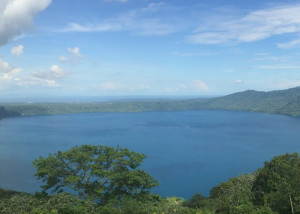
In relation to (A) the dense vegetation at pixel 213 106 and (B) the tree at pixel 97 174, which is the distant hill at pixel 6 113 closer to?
(A) the dense vegetation at pixel 213 106

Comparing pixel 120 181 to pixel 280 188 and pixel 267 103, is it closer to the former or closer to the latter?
pixel 280 188

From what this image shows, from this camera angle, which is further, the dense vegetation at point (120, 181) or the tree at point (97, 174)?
the tree at point (97, 174)

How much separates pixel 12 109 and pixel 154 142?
112020 millimetres

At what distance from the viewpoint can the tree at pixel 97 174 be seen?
49.5ft

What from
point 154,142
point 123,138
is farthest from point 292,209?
point 123,138

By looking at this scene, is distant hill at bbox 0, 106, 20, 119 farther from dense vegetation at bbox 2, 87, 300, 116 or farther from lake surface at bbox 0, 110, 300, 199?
lake surface at bbox 0, 110, 300, 199

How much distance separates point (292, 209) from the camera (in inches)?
369

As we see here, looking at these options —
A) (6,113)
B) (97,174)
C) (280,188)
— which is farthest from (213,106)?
(280,188)

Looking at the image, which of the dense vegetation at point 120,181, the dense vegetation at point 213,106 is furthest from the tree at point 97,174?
the dense vegetation at point 213,106

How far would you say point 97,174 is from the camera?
15781mm

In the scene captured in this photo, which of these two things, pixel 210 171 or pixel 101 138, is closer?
pixel 210 171

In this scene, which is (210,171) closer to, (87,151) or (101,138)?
(87,151)

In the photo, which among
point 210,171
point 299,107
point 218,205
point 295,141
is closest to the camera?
point 218,205

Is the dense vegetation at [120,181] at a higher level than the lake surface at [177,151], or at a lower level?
higher
